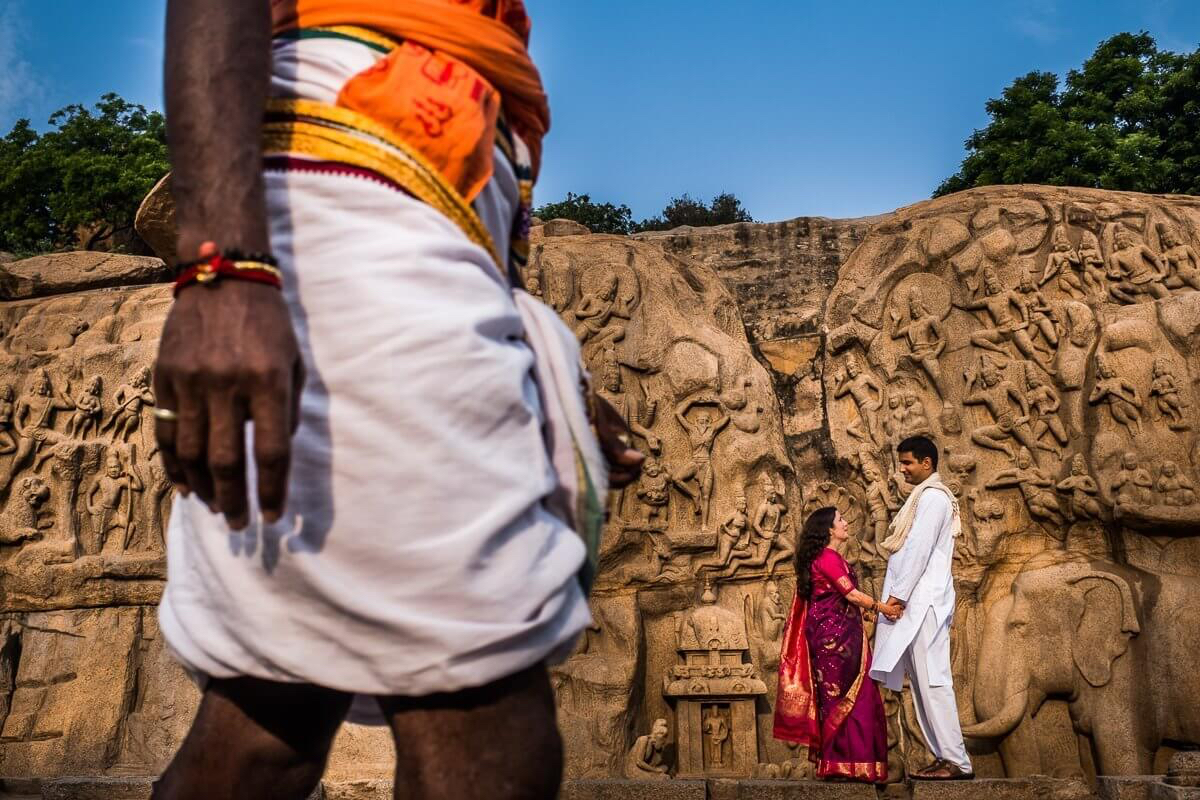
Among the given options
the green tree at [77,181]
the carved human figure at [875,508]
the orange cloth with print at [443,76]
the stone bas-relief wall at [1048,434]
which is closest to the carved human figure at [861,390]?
the stone bas-relief wall at [1048,434]

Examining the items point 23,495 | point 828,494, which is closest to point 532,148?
point 828,494

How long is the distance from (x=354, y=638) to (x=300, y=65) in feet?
1.94

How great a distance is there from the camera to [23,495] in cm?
1004

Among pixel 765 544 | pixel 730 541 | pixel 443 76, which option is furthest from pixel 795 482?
pixel 443 76

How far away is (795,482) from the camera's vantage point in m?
9.22

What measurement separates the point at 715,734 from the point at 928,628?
2.00m

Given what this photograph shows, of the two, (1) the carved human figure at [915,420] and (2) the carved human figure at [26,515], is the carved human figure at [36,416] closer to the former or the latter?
(2) the carved human figure at [26,515]

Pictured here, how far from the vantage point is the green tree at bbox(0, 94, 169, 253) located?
23.0 metres

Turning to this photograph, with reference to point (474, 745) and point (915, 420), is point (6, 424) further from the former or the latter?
point (474, 745)

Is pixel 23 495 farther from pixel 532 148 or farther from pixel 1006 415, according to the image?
pixel 532 148

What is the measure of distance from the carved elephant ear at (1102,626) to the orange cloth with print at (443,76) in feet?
24.4

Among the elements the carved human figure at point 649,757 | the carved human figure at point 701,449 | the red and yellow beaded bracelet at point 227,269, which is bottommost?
the carved human figure at point 649,757

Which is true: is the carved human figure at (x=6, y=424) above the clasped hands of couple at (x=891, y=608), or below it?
above

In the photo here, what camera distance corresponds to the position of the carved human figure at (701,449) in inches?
356
